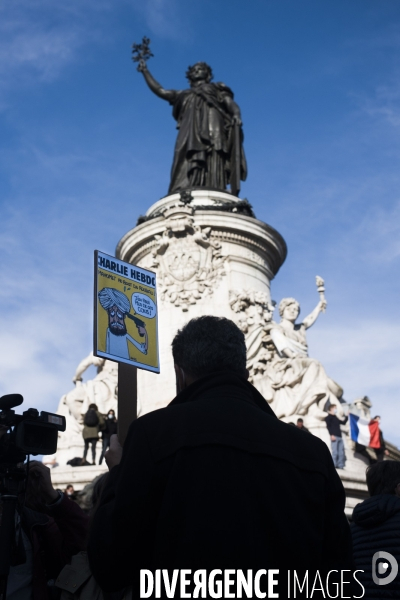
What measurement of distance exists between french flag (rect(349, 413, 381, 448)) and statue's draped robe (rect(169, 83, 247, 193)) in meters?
6.93

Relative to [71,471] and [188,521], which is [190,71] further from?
[188,521]

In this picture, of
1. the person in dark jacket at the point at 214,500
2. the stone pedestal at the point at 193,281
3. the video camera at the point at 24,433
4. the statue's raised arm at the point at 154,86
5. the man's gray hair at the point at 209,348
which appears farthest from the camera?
the statue's raised arm at the point at 154,86

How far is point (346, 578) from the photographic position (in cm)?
221

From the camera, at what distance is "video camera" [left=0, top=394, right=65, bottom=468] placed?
308cm

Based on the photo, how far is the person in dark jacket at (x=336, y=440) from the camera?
39.1ft

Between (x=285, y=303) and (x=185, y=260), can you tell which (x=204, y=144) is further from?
(x=285, y=303)

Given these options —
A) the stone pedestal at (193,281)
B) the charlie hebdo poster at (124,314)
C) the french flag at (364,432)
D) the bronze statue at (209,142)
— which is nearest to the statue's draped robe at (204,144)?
the bronze statue at (209,142)

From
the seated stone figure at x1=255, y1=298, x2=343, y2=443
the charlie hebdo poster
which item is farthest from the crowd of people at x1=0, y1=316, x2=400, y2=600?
the seated stone figure at x1=255, y1=298, x2=343, y2=443

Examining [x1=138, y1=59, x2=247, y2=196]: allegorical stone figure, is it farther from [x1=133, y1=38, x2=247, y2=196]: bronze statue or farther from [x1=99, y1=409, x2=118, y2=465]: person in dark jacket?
[x1=99, y1=409, x2=118, y2=465]: person in dark jacket

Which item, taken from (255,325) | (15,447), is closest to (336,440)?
(255,325)

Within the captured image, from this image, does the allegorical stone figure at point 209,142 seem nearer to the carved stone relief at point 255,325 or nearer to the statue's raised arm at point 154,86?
the statue's raised arm at point 154,86

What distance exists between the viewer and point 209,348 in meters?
2.43

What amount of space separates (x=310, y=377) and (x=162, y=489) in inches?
437

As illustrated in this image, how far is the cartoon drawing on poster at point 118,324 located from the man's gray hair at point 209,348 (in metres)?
2.19
